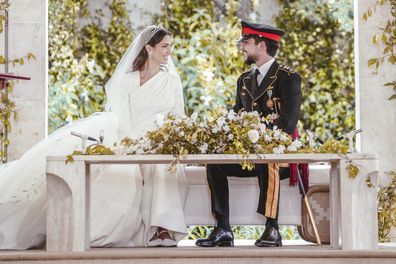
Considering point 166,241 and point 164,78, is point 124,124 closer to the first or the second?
point 164,78

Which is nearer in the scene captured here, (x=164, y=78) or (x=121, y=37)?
(x=164, y=78)

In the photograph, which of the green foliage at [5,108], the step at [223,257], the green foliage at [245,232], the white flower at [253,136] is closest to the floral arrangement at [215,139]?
the white flower at [253,136]

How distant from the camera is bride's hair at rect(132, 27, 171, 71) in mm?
5222

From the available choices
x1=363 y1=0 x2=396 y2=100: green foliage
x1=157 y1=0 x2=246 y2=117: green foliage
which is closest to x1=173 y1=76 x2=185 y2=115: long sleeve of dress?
x1=363 y1=0 x2=396 y2=100: green foliage

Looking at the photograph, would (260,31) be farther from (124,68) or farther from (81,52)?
(81,52)

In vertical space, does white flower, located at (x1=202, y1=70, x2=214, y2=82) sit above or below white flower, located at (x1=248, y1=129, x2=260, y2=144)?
above

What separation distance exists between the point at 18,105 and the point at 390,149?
284 centimetres

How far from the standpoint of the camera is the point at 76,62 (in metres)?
8.42

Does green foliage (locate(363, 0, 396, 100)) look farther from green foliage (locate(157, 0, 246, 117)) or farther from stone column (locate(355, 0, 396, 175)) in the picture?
green foliage (locate(157, 0, 246, 117))

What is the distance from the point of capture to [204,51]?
8.70 m

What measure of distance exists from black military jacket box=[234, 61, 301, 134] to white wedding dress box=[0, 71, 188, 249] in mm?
655

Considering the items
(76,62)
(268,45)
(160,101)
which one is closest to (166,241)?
(160,101)

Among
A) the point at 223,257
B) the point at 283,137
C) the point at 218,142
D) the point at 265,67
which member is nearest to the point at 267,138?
the point at 283,137

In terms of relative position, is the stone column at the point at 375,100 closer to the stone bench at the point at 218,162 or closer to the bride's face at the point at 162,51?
the bride's face at the point at 162,51
